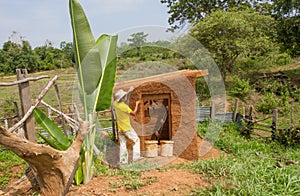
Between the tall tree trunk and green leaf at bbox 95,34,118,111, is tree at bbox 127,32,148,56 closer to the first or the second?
green leaf at bbox 95,34,118,111

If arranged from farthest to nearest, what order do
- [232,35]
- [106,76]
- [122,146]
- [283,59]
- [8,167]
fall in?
[283,59] < [232,35] < [8,167] < [122,146] < [106,76]

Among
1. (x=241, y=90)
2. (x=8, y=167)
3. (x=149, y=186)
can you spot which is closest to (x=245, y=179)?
(x=149, y=186)

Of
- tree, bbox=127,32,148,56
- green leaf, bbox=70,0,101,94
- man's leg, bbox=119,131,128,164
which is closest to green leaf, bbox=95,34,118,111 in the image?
green leaf, bbox=70,0,101,94

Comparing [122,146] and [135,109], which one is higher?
[135,109]

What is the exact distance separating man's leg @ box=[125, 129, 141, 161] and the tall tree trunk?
8.91 ft

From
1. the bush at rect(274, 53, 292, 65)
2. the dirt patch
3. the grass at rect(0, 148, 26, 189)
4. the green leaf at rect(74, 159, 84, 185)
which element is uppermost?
the bush at rect(274, 53, 292, 65)

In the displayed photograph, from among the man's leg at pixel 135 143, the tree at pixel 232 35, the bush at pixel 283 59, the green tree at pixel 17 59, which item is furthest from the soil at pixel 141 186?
the green tree at pixel 17 59

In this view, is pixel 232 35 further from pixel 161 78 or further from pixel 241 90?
pixel 161 78

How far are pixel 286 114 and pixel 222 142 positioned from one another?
15.6ft

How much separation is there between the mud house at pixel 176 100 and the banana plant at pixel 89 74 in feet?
7.18

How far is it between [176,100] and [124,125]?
1.26 metres

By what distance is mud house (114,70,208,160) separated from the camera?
5.52 m

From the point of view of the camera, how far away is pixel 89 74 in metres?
3.12

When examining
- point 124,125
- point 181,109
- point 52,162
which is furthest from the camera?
point 181,109
